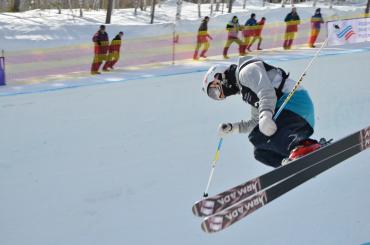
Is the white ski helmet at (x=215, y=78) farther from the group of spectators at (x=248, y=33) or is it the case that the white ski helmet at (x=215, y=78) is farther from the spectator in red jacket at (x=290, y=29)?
the spectator in red jacket at (x=290, y=29)

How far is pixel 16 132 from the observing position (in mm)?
5617

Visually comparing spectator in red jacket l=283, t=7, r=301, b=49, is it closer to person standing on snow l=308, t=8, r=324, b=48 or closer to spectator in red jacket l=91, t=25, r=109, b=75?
person standing on snow l=308, t=8, r=324, b=48

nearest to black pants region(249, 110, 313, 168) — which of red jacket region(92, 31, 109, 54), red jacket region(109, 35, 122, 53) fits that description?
red jacket region(92, 31, 109, 54)

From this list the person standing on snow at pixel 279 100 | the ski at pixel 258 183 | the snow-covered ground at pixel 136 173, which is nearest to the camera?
the ski at pixel 258 183

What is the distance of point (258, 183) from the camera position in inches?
142

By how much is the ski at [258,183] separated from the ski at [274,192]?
32 mm

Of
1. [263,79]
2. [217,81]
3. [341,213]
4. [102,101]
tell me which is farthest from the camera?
[341,213]

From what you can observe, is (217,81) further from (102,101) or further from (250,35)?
(250,35)

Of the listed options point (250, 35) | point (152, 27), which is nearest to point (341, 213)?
point (250, 35)

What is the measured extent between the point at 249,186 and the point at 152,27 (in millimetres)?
13727

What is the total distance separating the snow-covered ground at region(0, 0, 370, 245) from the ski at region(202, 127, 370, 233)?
2479 mm

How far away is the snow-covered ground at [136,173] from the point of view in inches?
219

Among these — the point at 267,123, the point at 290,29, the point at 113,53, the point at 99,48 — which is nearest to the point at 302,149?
the point at 267,123

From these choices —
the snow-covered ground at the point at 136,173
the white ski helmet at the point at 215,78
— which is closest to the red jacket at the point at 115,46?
the snow-covered ground at the point at 136,173
